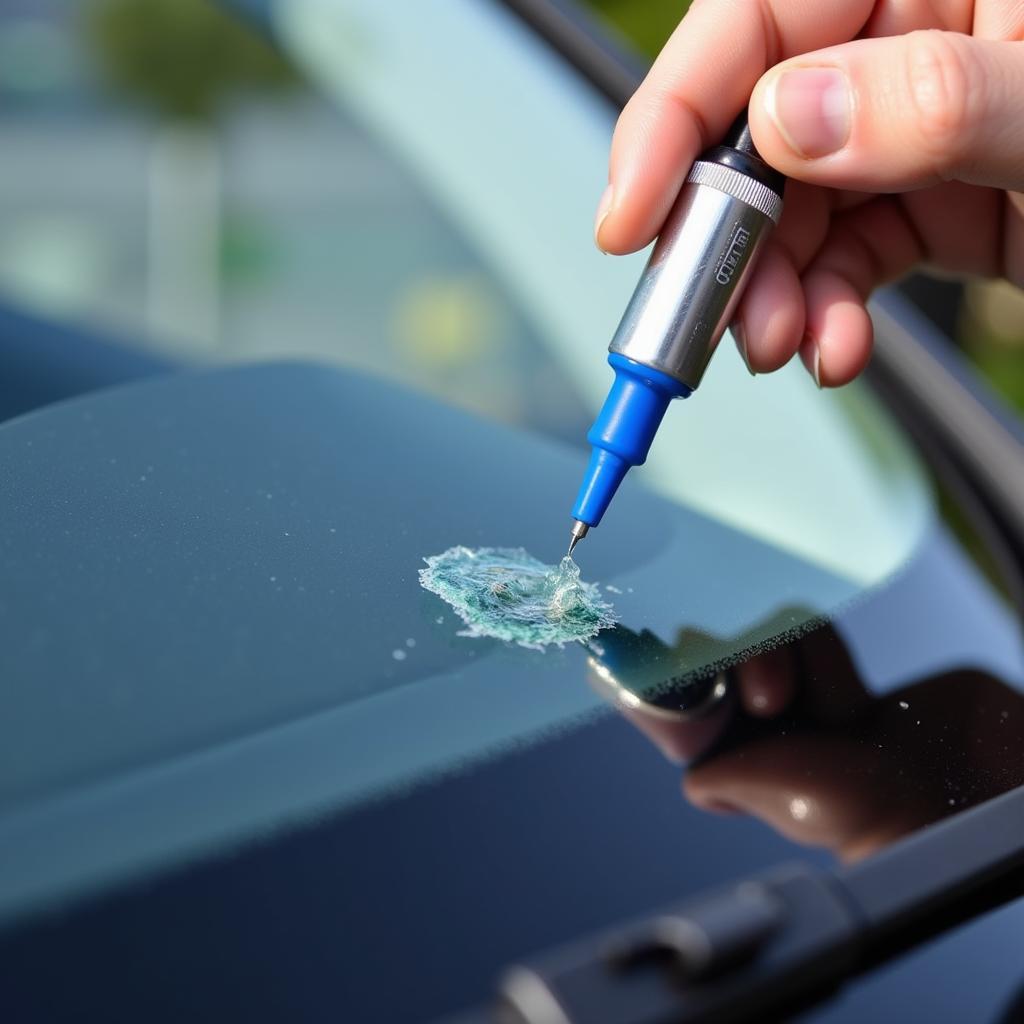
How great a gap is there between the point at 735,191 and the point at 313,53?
3.16 feet

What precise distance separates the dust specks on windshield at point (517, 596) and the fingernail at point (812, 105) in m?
0.36

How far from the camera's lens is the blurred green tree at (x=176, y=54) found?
2.48 metres

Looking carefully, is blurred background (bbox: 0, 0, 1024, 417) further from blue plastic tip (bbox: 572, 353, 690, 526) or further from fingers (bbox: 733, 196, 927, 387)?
blue plastic tip (bbox: 572, 353, 690, 526)

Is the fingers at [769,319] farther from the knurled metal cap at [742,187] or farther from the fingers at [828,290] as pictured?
the knurled metal cap at [742,187]

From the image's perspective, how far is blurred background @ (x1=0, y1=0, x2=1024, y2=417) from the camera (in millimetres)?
3424

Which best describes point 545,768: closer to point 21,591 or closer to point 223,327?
point 21,591

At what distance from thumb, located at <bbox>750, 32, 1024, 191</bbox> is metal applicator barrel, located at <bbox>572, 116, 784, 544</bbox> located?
0.04m

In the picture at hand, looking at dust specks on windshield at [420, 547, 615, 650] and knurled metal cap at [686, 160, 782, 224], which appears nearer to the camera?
dust specks on windshield at [420, 547, 615, 650]

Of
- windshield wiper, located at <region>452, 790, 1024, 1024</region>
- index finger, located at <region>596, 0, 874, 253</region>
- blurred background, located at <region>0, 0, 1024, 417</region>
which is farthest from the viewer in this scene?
blurred background, located at <region>0, 0, 1024, 417</region>

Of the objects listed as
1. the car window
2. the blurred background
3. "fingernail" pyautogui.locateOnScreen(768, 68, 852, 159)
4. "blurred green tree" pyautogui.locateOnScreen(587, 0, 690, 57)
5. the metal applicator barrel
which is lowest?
A: the blurred background

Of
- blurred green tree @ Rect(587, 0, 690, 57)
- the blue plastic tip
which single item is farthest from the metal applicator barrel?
blurred green tree @ Rect(587, 0, 690, 57)

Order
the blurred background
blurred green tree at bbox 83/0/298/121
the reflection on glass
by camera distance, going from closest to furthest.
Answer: the reflection on glass → blurred green tree at bbox 83/0/298/121 → the blurred background

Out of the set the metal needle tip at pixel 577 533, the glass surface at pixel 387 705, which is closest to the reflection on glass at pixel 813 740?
the glass surface at pixel 387 705

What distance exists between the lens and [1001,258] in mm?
1352
